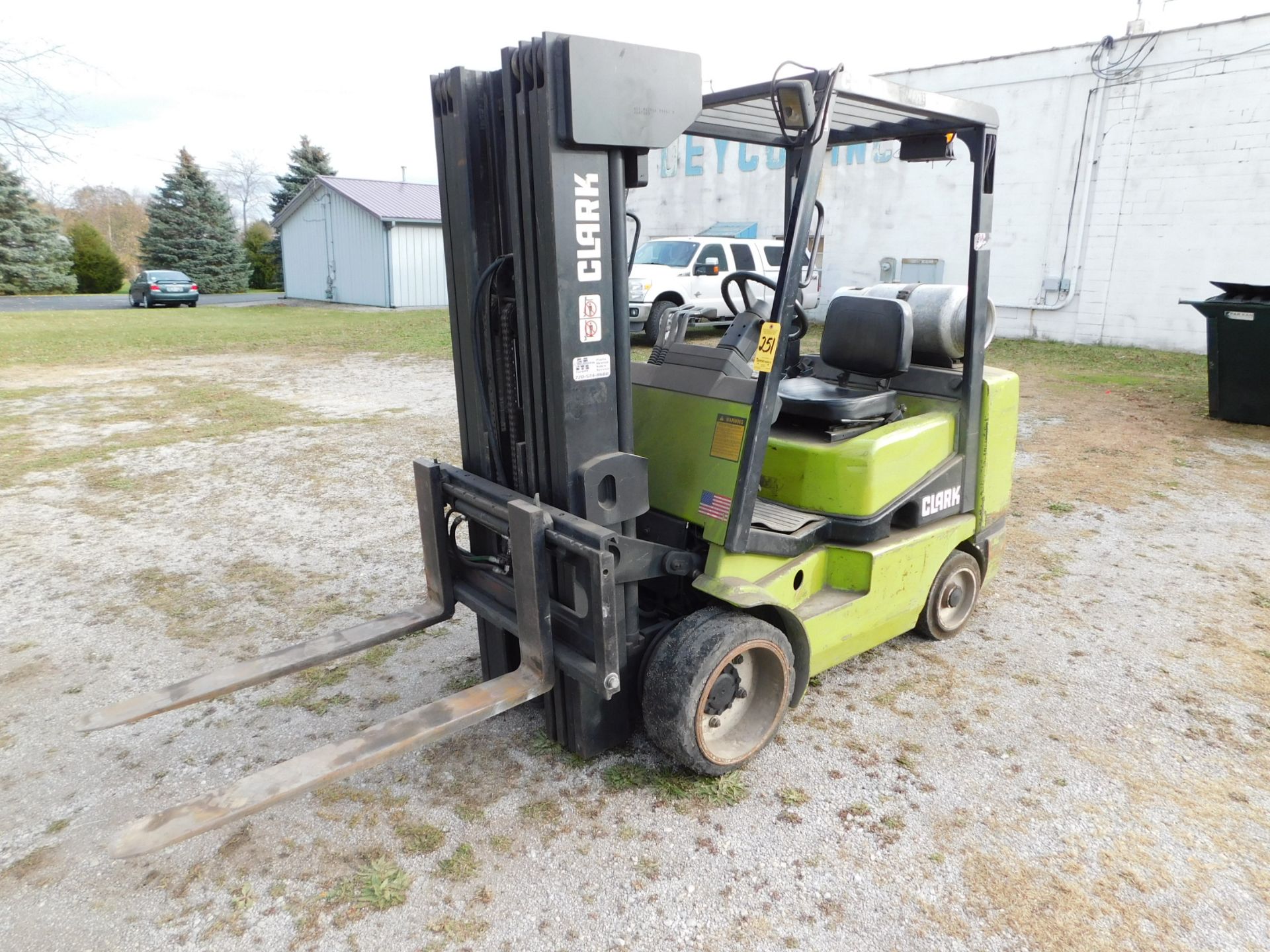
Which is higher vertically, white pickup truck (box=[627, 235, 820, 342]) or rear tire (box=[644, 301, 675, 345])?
white pickup truck (box=[627, 235, 820, 342])

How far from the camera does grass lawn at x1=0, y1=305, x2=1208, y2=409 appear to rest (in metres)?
13.1

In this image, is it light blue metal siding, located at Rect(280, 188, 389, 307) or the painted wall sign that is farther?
light blue metal siding, located at Rect(280, 188, 389, 307)

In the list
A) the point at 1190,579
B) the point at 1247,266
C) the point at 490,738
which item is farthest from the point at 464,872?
the point at 1247,266

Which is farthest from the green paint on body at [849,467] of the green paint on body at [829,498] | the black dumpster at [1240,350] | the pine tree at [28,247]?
the pine tree at [28,247]

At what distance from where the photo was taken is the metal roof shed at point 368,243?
27.8m

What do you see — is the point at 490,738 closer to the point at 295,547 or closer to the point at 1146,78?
the point at 295,547

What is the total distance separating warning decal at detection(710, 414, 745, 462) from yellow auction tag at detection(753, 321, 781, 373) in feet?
0.68

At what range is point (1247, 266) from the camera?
14.0 metres

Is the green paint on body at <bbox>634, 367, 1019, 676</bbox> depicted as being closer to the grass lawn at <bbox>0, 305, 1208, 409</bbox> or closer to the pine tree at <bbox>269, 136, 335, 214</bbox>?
the grass lawn at <bbox>0, 305, 1208, 409</bbox>

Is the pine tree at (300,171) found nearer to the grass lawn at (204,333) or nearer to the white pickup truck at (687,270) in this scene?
the grass lawn at (204,333)

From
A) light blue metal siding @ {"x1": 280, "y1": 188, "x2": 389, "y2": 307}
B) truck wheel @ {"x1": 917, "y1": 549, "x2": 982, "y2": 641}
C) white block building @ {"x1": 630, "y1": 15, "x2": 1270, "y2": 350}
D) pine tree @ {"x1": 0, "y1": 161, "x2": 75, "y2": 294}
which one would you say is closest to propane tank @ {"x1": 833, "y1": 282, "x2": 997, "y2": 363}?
truck wheel @ {"x1": 917, "y1": 549, "x2": 982, "y2": 641}

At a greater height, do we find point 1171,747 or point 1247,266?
point 1247,266

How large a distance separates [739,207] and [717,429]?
1883 centimetres

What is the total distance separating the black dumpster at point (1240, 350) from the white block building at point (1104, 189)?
238 inches
